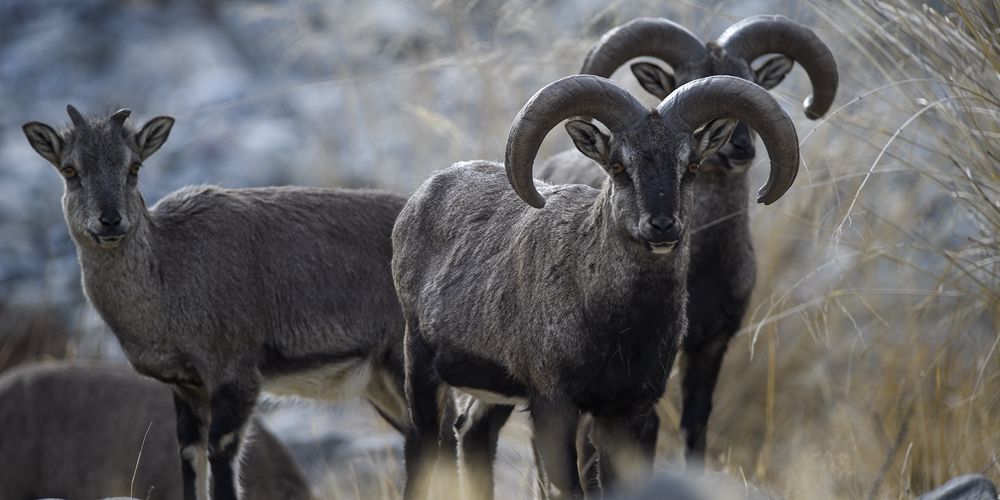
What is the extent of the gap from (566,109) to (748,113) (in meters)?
0.80

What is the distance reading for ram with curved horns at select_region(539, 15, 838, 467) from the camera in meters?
8.46

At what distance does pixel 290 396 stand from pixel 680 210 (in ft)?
12.2

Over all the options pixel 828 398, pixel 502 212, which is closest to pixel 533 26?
pixel 828 398

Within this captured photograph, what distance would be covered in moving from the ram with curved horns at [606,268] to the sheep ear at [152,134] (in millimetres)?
2502

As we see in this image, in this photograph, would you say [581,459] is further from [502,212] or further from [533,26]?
[533,26]

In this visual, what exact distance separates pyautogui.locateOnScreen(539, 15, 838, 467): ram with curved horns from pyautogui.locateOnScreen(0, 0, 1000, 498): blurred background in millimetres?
250

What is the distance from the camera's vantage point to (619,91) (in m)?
6.32

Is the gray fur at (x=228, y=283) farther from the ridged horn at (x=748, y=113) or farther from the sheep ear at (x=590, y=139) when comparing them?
the ridged horn at (x=748, y=113)

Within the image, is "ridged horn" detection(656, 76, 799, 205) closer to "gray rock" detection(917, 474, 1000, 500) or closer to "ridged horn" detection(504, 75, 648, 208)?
"ridged horn" detection(504, 75, 648, 208)

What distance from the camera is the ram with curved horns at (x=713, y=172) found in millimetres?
8461

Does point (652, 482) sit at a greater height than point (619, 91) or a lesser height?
lesser

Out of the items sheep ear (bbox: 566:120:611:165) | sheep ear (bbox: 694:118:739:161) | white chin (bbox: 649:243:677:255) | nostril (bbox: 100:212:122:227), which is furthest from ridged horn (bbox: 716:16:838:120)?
nostril (bbox: 100:212:122:227)

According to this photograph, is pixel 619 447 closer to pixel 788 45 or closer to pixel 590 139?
pixel 590 139

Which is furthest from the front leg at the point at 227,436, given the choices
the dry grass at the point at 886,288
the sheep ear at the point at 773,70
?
the sheep ear at the point at 773,70
